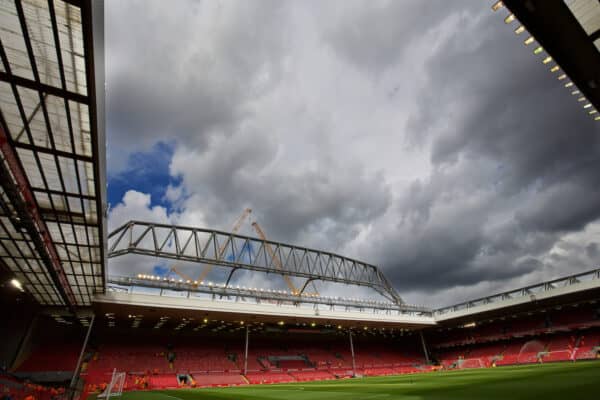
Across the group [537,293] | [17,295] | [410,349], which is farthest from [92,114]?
[410,349]

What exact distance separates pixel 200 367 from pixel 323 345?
74.6 ft

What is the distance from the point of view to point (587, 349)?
35.2 metres

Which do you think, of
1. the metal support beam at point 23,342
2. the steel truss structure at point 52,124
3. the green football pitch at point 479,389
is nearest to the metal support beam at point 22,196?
the steel truss structure at point 52,124

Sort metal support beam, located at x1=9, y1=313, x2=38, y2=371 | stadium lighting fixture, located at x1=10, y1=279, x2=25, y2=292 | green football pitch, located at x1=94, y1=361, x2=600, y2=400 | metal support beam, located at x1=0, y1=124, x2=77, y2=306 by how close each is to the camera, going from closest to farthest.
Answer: green football pitch, located at x1=94, y1=361, x2=600, y2=400 → metal support beam, located at x1=0, y1=124, x2=77, y2=306 → stadium lighting fixture, located at x1=10, y1=279, x2=25, y2=292 → metal support beam, located at x1=9, y1=313, x2=38, y2=371

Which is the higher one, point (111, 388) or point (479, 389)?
point (111, 388)

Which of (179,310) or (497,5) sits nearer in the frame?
(497,5)

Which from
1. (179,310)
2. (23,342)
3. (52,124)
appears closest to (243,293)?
(179,310)

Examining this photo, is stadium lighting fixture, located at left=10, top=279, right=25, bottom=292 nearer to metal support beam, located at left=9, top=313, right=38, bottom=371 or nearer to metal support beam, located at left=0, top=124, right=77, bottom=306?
metal support beam, located at left=9, top=313, right=38, bottom=371

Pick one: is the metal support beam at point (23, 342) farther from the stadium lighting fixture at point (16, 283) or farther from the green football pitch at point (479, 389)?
the green football pitch at point (479, 389)

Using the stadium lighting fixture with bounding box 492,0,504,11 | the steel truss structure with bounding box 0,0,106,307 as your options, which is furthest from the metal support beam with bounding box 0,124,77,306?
the stadium lighting fixture with bounding box 492,0,504,11

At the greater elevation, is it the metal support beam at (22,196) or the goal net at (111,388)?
the metal support beam at (22,196)

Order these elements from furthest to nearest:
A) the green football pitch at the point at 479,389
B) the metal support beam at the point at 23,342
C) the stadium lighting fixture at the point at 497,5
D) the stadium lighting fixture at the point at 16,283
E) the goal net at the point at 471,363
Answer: the goal net at the point at 471,363, the metal support beam at the point at 23,342, the stadium lighting fixture at the point at 16,283, the green football pitch at the point at 479,389, the stadium lighting fixture at the point at 497,5

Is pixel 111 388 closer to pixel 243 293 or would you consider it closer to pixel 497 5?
pixel 243 293

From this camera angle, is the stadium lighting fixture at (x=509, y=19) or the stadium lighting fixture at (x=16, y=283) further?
the stadium lighting fixture at (x=16, y=283)
